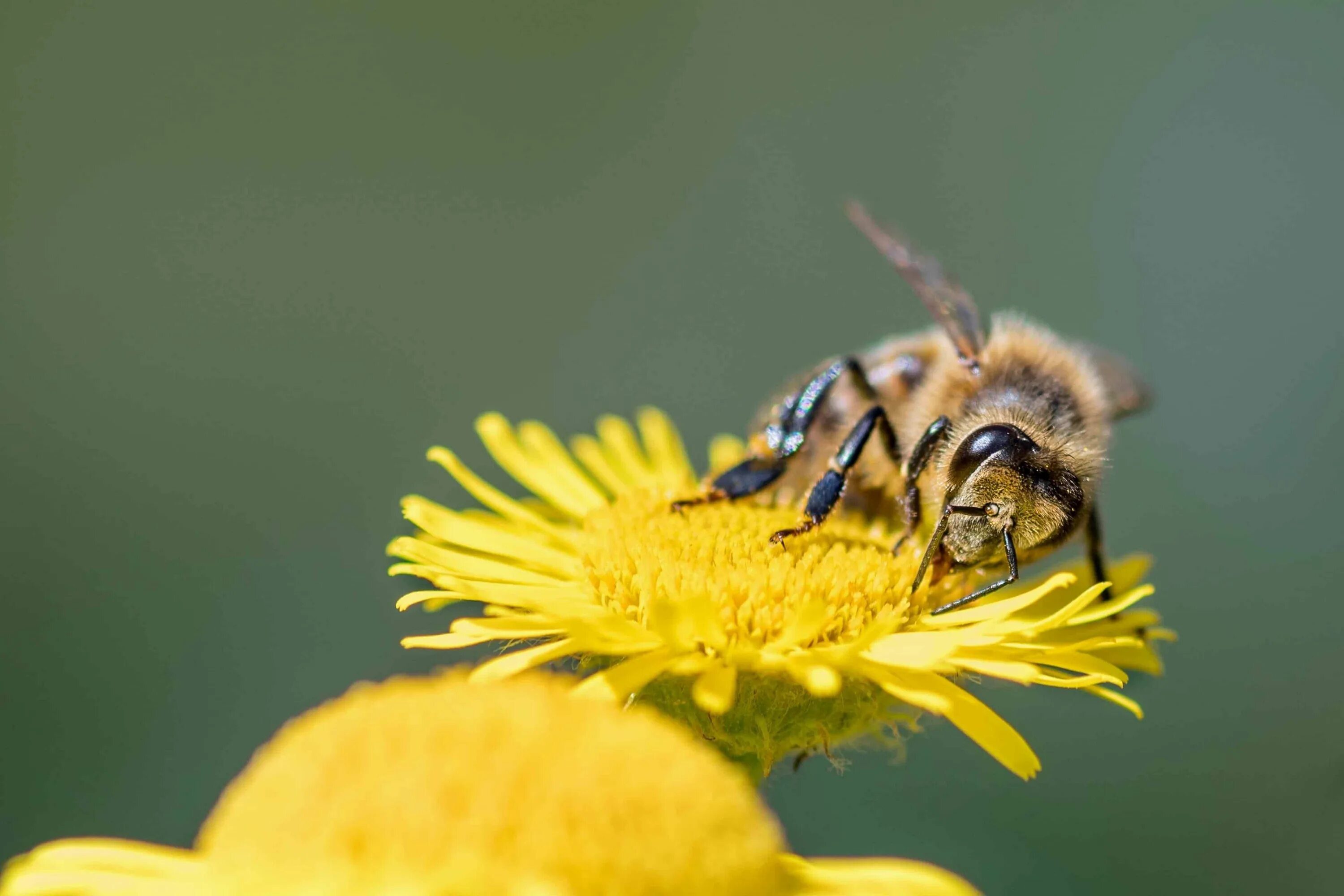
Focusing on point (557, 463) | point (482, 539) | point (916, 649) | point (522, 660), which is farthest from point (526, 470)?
point (916, 649)

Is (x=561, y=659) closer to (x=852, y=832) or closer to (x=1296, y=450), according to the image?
(x=852, y=832)

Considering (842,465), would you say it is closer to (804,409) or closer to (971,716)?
(804,409)

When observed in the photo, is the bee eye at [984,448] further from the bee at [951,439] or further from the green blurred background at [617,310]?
the green blurred background at [617,310]

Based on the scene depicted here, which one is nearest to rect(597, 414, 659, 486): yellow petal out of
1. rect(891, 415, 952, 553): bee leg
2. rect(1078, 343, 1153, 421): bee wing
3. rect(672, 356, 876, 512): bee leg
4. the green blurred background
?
rect(672, 356, 876, 512): bee leg

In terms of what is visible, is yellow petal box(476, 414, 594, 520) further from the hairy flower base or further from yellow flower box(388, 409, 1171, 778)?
the hairy flower base

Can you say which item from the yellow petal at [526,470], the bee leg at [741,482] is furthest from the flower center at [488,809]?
the yellow petal at [526,470]

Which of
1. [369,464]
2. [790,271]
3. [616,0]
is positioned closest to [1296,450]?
[790,271]
